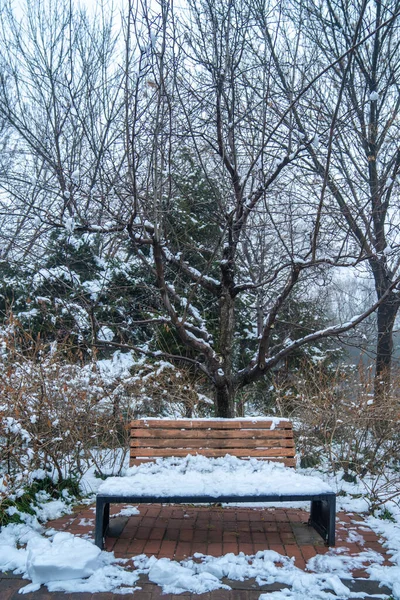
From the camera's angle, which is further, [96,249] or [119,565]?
[96,249]

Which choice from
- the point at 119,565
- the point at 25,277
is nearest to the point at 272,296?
the point at 25,277

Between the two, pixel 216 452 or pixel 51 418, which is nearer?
pixel 216 452

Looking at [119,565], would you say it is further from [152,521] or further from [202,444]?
[202,444]

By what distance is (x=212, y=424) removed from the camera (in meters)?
4.28

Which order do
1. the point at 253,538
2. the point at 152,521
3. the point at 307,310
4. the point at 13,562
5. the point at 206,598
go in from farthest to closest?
the point at 307,310 → the point at 152,521 → the point at 253,538 → the point at 13,562 → the point at 206,598

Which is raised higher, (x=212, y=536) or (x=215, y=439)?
(x=215, y=439)

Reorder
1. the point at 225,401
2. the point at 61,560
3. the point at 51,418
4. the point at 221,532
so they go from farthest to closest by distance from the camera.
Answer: the point at 225,401 → the point at 51,418 → the point at 221,532 → the point at 61,560

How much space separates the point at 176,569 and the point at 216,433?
1.34 metres

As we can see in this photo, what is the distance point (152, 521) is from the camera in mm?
4078

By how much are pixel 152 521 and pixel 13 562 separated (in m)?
1.24

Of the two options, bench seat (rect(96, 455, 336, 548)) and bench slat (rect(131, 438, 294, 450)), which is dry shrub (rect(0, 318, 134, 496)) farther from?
bench seat (rect(96, 455, 336, 548))

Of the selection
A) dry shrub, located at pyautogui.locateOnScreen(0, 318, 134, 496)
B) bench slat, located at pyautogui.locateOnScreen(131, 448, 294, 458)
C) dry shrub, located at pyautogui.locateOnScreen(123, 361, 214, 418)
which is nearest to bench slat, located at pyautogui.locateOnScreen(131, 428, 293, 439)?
bench slat, located at pyautogui.locateOnScreen(131, 448, 294, 458)

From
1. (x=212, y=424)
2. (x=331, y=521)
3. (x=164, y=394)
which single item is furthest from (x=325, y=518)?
(x=164, y=394)

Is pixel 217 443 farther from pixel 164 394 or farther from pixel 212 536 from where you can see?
pixel 164 394
